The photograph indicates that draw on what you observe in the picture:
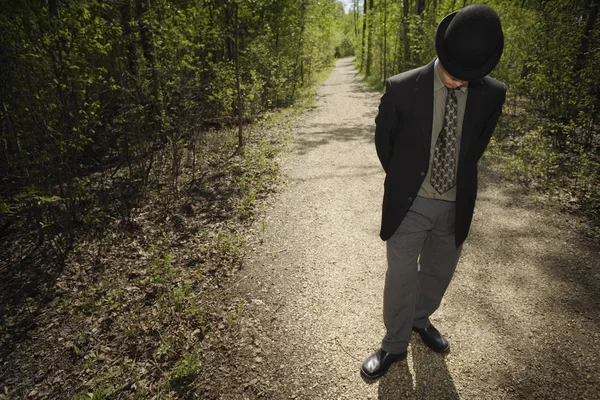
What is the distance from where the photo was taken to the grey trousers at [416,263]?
2.38 meters

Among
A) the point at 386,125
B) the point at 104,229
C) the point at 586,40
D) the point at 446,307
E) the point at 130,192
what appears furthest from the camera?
the point at 586,40

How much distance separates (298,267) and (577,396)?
2.93m

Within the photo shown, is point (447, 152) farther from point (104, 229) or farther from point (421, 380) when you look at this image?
point (104, 229)

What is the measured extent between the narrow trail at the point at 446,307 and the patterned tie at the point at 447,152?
5.48 feet

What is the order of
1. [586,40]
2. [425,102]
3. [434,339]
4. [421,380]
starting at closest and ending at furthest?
[425,102] → [421,380] → [434,339] → [586,40]

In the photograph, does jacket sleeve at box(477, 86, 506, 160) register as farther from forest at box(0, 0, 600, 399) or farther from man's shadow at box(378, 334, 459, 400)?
forest at box(0, 0, 600, 399)

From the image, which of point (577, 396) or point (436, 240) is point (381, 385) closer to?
point (436, 240)

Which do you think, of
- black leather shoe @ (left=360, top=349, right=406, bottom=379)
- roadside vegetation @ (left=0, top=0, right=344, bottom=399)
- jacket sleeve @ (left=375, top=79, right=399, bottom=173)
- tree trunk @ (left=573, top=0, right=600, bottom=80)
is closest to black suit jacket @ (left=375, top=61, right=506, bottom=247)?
jacket sleeve @ (left=375, top=79, right=399, bottom=173)

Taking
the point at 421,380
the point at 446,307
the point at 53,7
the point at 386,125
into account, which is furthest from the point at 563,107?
the point at 53,7

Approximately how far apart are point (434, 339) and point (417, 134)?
1939 mm

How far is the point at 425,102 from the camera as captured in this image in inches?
85.5

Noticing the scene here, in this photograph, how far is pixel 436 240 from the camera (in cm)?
255

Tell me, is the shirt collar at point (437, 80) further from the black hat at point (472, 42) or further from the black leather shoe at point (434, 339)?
the black leather shoe at point (434, 339)

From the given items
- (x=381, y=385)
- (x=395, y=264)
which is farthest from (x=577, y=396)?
(x=395, y=264)
